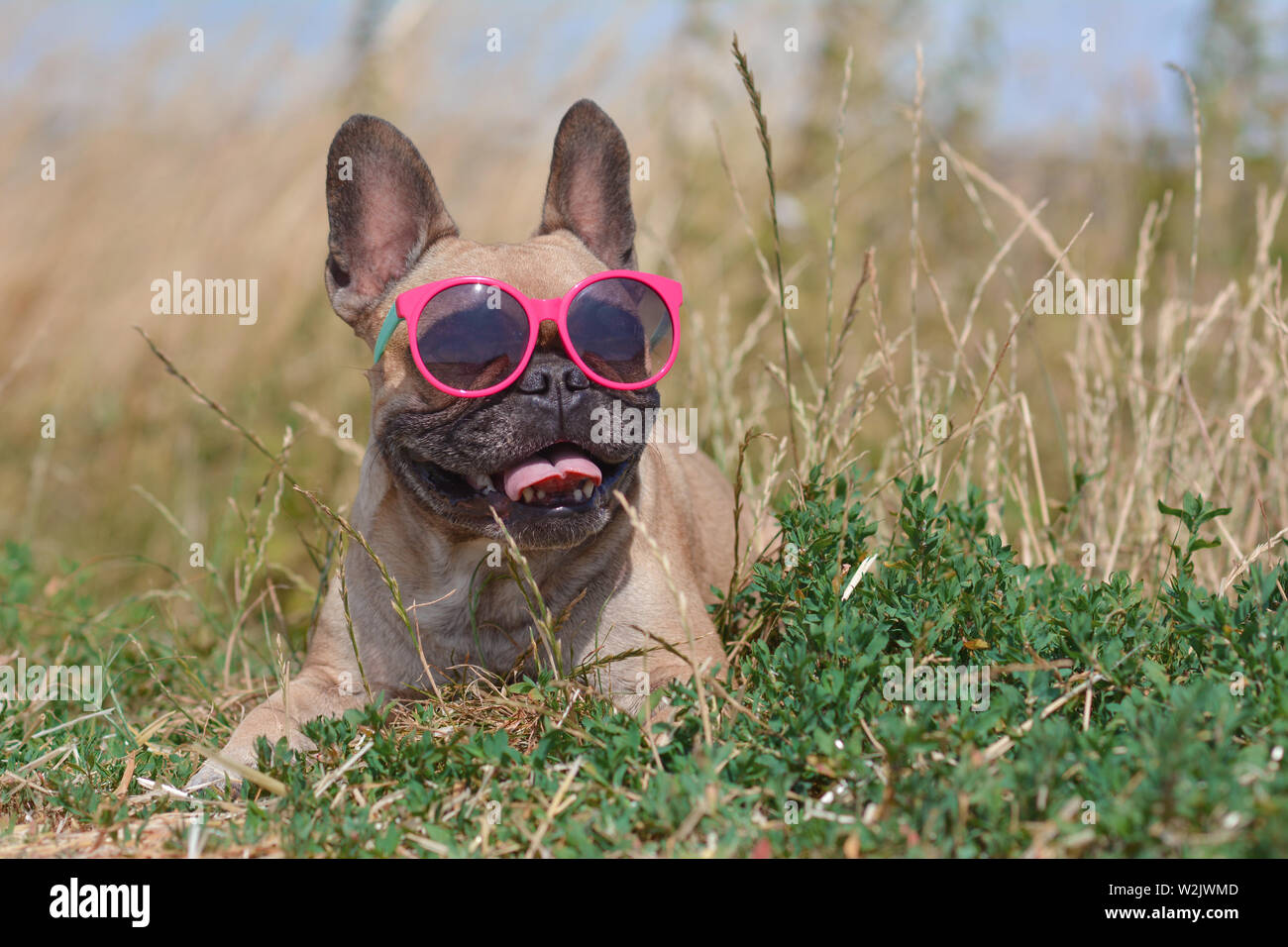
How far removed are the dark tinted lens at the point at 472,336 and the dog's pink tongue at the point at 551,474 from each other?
0.26 m

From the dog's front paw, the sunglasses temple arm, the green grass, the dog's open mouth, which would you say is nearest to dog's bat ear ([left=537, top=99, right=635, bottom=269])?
the sunglasses temple arm

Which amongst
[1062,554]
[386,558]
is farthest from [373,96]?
[1062,554]

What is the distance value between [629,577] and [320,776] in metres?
1.15

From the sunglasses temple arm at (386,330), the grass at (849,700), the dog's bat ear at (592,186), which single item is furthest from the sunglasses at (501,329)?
the dog's bat ear at (592,186)

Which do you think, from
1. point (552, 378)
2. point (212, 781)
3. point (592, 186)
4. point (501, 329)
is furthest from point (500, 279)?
point (212, 781)

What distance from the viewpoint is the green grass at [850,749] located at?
6.68 ft

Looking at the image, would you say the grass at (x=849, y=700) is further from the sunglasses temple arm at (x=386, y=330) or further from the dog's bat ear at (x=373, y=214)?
the dog's bat ear at (x=373, y=214)

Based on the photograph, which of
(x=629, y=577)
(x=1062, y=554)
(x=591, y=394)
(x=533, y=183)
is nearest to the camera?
(x=591, y=394)

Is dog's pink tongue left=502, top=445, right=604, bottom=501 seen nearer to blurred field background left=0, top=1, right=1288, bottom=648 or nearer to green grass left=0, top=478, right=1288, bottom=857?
green grass left=0, top=478, right=1288, bottom=857

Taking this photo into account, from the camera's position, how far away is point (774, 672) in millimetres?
2723

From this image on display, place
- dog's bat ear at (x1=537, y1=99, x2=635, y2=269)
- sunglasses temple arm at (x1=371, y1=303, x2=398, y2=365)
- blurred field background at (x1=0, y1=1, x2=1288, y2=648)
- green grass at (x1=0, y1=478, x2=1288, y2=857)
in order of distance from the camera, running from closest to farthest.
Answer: green grass at (x1=0, y1=478, x2=1288, y2=857) < sunglasses temple arm at (x1=371, y1=303, x2=398, y2=365) < dog's bat ear at (x1=537, y1=99, x2=635, y2=269) < blurred field background at (x1=0, y1=1, x2=1288, y2=648)

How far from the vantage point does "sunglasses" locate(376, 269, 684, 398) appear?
3.06 meters

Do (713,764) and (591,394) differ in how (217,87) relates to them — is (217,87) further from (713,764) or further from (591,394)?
(713,764)

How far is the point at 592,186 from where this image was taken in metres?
3.85
